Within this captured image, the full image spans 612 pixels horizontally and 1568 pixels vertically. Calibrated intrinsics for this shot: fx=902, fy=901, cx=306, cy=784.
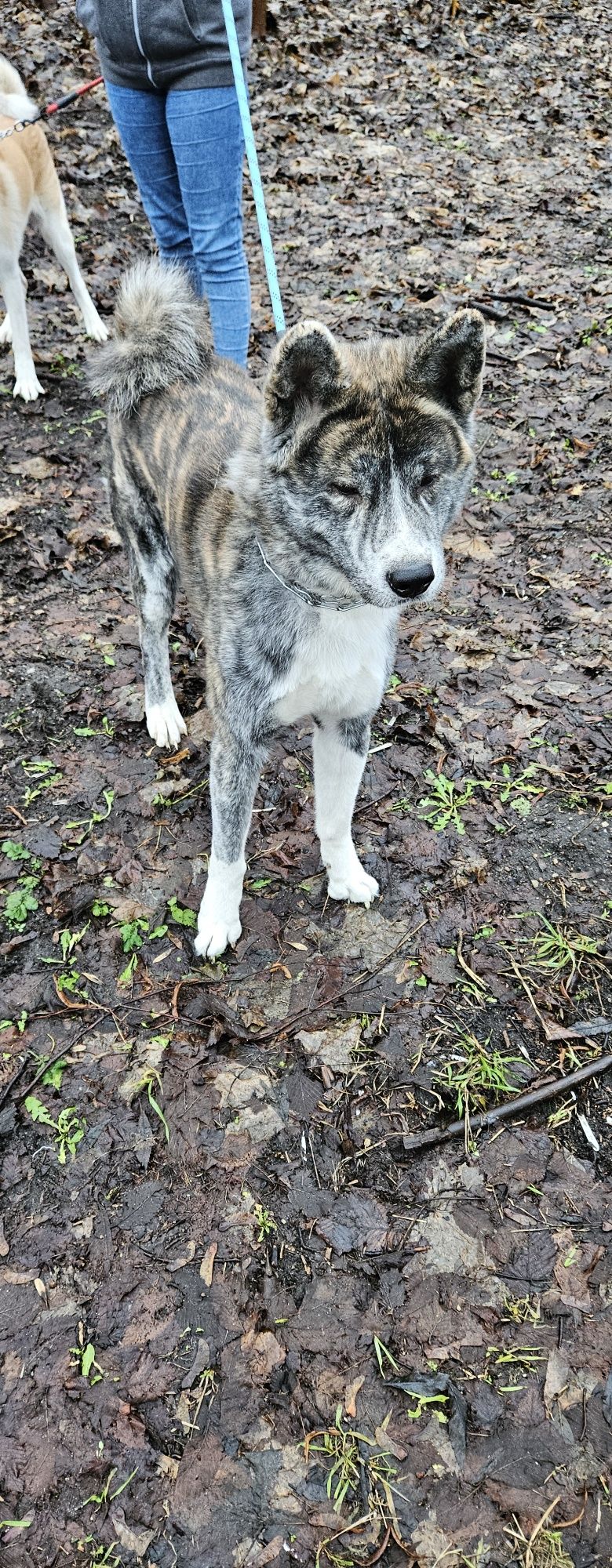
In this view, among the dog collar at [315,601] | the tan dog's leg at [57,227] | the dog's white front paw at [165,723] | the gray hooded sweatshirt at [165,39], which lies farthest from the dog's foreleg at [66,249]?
the dog collar at [315,601]

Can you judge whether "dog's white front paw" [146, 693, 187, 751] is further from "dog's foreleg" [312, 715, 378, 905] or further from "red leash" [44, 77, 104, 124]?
"red leash" [44, 77, 104, 124]

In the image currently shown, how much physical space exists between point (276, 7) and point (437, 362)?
11784 mm

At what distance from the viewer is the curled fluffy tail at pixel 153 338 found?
335 centimetres

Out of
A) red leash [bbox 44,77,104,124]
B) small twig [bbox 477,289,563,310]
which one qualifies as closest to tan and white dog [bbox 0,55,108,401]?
red leash [bbox 44,77,104,124]

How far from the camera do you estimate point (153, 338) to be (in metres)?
3.36

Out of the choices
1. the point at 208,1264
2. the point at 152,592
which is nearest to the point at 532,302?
the point at 152,592

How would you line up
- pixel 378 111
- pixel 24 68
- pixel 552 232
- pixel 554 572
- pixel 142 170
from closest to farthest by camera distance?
pixel 142 170 < pixel 554 572 < pixel 552 232 < pixel 24 68 < pixel 378 111

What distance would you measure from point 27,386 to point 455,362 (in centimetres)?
478

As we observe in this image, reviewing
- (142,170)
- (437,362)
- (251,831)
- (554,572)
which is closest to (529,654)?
(554,572)

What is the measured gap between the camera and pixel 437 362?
7.46 ft

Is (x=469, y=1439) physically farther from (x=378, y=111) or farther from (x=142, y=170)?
(x=378, y=111)

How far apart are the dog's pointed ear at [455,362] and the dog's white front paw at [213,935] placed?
6.12ft

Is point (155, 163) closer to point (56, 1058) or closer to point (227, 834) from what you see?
point (227, 834)

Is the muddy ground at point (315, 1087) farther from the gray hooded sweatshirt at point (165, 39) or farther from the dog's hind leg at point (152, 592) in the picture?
the gray hooded sweatshirt at point (165, 39)
